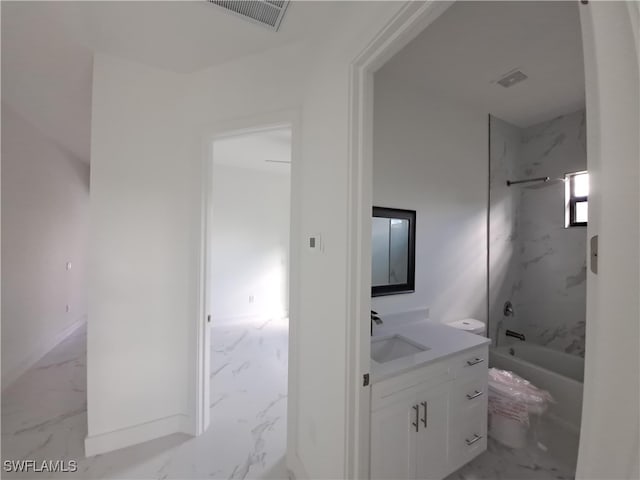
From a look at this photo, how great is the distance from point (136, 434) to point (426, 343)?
2.13 m

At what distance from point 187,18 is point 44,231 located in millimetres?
3258

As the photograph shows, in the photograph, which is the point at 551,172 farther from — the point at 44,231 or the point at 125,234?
the point at 44,231

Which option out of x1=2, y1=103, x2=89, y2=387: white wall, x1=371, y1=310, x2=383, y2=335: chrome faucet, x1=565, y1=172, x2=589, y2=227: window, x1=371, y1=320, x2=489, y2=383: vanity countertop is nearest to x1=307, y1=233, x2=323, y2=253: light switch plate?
x1=371, y1=320, x2=489, y2=383: vanity countertop

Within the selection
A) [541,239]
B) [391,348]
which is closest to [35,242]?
[391,348]

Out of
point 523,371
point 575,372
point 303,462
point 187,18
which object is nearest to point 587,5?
point 187,18

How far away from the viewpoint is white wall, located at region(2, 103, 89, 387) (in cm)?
242

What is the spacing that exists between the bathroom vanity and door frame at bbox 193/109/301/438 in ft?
1.92

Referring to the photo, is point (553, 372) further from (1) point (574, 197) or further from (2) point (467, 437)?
(1) point (574, 197)

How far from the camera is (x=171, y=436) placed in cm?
187

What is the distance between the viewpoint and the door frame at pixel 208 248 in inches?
62.3

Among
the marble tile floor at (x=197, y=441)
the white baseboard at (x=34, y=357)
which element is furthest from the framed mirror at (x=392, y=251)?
the white baseboard at (x=34, y=357)

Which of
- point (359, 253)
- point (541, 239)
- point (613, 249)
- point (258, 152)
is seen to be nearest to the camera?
point (613, 249)

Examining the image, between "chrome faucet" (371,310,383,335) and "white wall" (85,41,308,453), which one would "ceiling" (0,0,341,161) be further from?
"chrome faucet" (371,310,383,335)

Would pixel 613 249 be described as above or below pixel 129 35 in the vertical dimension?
below
